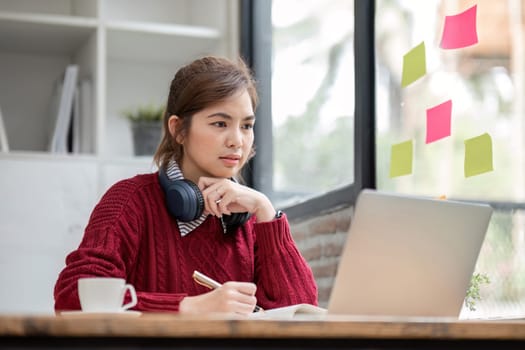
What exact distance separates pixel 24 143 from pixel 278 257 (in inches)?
66.8

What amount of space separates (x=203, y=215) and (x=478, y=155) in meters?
0.61

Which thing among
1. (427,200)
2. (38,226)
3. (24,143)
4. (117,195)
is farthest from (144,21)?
(427,200)

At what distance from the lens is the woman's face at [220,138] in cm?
206

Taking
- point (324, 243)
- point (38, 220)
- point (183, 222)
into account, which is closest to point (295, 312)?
point (183, 222)

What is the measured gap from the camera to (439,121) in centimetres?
222

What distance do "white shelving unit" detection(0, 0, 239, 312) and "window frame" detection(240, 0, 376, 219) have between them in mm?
67

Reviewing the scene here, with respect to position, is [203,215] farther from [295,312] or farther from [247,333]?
[247,333]

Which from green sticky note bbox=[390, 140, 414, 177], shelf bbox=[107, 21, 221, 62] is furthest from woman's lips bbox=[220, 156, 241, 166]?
shelf bbox=[107, 21, 221, 62]

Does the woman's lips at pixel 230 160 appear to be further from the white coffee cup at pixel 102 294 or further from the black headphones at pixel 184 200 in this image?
the white coffee cup at pixel 102 294

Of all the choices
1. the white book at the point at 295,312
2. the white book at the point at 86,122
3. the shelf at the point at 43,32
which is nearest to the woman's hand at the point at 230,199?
the white book at the point at 295,312

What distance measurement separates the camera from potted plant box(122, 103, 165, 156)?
10.8 ft

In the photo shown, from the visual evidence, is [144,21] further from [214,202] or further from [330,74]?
[214,202]

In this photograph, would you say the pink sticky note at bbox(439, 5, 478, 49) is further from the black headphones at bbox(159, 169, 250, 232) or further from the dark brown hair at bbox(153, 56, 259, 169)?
the black headphones at bbox(159, 169, 250, 232)

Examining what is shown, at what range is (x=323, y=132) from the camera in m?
2.99
